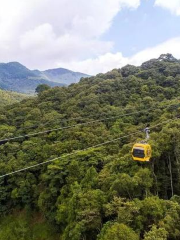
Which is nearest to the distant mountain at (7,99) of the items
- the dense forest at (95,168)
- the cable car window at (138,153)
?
the dense forest at (95,168)

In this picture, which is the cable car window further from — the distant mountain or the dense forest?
the distant mountain

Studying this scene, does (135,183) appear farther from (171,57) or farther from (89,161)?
(171,57)

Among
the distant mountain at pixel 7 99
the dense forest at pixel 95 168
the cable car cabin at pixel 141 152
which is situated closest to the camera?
the cable car cabin at pixel 141 152

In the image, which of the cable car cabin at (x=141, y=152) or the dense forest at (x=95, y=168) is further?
the dense forest at (x=95, y=168)

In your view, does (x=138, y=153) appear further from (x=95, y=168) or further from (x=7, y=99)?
(x=7, y=99)

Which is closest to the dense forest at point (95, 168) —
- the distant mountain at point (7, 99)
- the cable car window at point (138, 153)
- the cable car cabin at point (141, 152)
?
the cable car cabin at point (141, 152)

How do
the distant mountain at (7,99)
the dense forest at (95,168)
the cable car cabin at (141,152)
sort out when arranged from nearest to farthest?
the cable car cabin at (141,152), the dense forest at (95,168), the distant mountain at (7,99)

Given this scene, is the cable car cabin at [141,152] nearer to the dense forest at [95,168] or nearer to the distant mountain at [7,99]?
the dense forest at [95,168]

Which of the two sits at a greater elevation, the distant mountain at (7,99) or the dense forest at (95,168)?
the distant mountain at (7,99)

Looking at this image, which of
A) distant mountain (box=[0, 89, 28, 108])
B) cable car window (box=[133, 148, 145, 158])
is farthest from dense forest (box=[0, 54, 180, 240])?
distant mountain (box=[0, 89, 28, 108])
